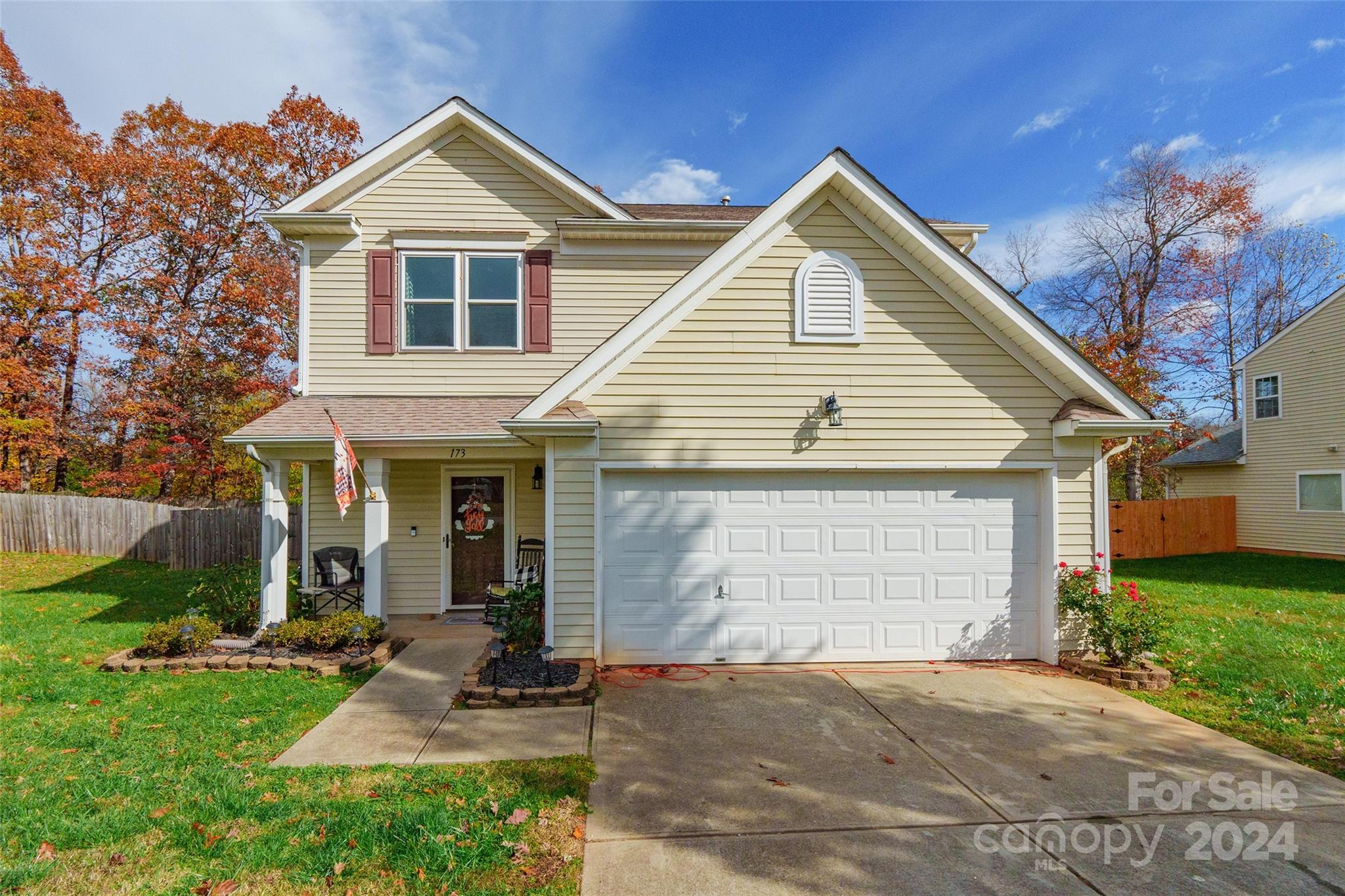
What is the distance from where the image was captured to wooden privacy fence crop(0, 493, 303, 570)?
45.3 ft

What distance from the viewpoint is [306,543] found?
875 cm

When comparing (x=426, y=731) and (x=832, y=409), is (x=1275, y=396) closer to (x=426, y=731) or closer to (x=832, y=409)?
(x=832, y=409)

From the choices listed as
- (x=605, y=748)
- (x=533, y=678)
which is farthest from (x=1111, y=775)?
(x=533, y=678)

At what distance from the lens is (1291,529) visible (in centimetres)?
1673

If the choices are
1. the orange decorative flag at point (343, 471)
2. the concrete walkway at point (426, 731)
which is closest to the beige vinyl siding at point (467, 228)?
the orange decorative flag at point (343, 471)

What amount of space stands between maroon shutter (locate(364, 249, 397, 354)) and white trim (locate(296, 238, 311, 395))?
0.92 meters

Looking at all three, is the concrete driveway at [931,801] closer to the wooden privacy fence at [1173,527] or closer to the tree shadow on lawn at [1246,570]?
the tree shadow on lawn at [1246,570]

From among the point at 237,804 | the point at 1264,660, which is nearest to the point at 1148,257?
the point at 1264,660

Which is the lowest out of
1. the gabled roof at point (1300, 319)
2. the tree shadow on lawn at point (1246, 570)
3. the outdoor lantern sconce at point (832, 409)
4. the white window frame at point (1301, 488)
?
the tree shadow on lawn at point (1246, 570)

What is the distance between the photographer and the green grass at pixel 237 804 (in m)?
3.12

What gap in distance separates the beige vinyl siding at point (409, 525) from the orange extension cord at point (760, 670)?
3291 millimetres

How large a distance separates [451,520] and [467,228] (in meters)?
4.61

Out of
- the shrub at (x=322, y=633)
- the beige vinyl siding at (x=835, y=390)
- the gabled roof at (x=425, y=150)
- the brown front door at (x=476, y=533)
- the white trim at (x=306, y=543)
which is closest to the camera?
the beige vinyl siding at (x=835, y=390)

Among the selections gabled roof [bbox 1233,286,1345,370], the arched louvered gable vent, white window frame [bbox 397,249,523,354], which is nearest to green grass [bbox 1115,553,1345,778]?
the arched louvered gable vent
